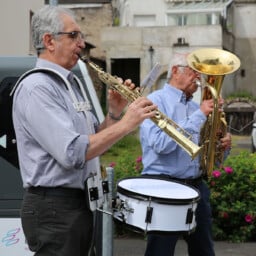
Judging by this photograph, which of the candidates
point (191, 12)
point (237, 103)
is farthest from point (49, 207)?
point (191, 12)

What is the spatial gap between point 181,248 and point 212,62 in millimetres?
2570

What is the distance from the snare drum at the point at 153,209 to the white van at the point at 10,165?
802 mm

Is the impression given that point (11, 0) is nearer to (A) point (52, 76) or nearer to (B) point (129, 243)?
(B) point (129, 243)

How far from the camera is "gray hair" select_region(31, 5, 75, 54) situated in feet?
9.80

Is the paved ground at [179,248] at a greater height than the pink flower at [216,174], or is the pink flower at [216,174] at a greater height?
the pink flower at [216,174]

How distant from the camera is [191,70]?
430 centimetres

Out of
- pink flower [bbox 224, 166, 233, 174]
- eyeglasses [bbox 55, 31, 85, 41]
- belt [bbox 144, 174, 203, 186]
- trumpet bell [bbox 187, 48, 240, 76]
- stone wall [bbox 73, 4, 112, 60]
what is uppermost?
eyeglasses [bbox 55, 31, 85, 41]

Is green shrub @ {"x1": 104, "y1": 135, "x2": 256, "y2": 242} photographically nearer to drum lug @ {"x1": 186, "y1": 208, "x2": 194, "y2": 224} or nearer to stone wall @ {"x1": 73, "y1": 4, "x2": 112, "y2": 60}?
drum lug @ {"x1": 186, "y1": 208, "x2": 194, "y2": 224}

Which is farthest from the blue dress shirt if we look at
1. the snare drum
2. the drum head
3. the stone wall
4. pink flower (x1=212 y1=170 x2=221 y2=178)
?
the stone wall

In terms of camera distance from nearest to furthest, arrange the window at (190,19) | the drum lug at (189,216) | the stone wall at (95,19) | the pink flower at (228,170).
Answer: the drum lug at (189,216)
the pink flower at (228,170)
the window at (190,19)
the stone wall at (95,19)

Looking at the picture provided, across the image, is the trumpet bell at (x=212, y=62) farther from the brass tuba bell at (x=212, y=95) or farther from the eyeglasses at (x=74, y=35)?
the eyeglasses at (x=74, y=35)

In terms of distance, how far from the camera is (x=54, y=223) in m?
2.91

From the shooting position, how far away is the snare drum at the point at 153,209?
336 cm

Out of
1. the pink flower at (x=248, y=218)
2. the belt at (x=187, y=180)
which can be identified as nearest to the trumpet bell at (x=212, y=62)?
the belt at (x=187, y=180)
